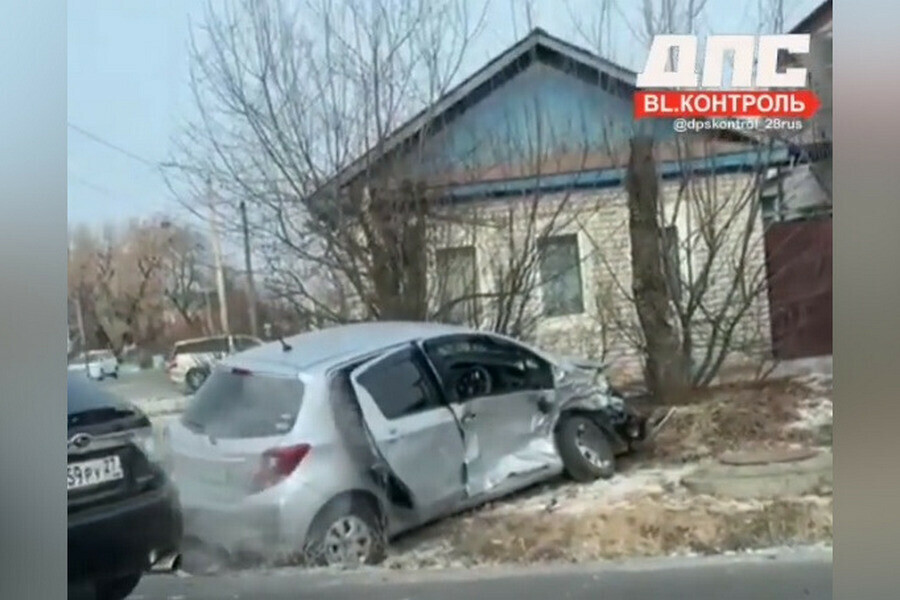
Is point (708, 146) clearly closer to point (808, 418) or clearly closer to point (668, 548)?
point (808, 418)

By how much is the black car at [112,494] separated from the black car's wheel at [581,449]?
3.66 feet

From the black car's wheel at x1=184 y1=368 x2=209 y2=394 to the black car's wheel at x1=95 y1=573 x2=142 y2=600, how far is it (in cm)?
55

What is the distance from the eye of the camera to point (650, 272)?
3414mm

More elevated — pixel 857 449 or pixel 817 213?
pixel 817 213

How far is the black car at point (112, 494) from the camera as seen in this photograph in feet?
10.9

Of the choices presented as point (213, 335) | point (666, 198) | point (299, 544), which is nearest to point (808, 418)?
point (666, 198)

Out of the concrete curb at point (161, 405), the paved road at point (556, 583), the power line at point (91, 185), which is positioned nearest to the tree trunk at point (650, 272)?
the paved road at point (556, 583)

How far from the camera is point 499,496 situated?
3.41 meters

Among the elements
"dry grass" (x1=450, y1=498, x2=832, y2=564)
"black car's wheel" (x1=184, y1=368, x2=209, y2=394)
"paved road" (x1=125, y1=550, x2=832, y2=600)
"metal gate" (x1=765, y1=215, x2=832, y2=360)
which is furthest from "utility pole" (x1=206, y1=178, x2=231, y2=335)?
"metal gate" (x1=765, y1=215, x2=832, y2=360)

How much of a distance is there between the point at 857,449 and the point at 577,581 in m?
0.89

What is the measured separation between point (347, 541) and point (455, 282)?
80 centimetres

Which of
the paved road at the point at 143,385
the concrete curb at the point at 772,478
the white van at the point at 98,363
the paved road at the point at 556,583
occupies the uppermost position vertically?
the white van at the point at 98,363

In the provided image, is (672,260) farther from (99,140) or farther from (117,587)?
(117,587)

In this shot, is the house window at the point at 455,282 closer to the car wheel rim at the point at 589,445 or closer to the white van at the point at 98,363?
the car wheel rim at the point at 589,445
